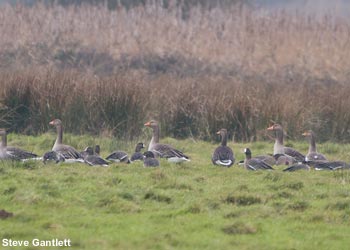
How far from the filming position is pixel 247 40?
3312 centimetres

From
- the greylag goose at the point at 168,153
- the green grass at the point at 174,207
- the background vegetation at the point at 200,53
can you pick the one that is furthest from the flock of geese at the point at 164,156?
the background vegetation at the point at 200,53

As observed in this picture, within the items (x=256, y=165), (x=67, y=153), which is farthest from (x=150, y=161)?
(x=256, y=165)

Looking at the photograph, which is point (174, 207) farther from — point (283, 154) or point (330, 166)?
point (283, 154)

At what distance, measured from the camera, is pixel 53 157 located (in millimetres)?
14273

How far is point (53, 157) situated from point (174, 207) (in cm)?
386

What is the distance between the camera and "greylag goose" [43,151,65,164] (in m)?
14.2

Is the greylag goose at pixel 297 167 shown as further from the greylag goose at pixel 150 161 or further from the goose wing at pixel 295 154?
the greylag goose at pixel 150 161

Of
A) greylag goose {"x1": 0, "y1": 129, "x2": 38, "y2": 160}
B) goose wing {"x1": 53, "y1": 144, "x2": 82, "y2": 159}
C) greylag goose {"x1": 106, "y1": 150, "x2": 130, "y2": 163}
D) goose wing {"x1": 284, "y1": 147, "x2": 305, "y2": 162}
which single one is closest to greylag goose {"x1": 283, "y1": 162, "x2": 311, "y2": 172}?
goose wing {"x1": 284, "y1": 147, "x2": 305, "y2": 162}

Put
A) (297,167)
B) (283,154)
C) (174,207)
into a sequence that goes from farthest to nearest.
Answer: (283,154)
(297,167)
(174,207)

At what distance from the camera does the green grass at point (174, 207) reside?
940 cm

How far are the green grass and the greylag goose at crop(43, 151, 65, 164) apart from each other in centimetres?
25

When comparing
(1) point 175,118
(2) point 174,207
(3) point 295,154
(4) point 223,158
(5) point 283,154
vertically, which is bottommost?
(1) point 175,118

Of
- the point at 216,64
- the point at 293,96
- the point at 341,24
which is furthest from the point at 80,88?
the point at 341,24

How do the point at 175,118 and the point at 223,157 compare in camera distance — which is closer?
the point at 223,157
